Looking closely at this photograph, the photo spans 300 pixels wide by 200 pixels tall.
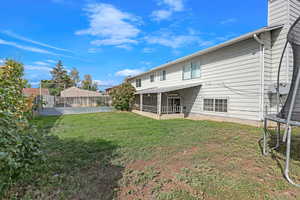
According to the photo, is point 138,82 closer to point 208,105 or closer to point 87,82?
point 208,105

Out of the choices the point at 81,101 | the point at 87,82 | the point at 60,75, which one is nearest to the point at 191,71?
the point at 81,101

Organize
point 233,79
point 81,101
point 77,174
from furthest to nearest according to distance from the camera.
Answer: point 81,101, point 233,79, point 77,174

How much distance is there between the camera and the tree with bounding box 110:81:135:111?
55.1ft

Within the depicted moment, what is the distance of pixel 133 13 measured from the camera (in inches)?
470

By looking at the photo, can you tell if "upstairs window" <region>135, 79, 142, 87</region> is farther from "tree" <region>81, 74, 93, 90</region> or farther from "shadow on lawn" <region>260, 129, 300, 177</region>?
"tree" <region>81, 74, 93, 90</region>

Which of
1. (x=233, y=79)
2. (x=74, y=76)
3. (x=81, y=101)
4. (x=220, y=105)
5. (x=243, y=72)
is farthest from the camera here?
(x=74, y=76)

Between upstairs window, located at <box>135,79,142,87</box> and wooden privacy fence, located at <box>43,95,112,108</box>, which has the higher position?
upstairs window, located at <box>135,79,142,87</box>

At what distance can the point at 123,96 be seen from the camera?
16766 mm

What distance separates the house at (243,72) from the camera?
7469 mm

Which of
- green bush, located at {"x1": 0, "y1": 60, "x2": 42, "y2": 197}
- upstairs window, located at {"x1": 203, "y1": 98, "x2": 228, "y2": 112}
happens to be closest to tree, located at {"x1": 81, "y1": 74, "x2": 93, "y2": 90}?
upstairs window, located at {"x1": 203, "y1": 98, "x2": 228, "y2": 112}

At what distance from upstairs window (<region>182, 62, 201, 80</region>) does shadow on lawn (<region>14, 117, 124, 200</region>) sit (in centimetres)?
903

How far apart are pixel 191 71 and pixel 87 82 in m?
43.6

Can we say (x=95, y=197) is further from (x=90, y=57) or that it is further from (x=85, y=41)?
(x=90, y=57)

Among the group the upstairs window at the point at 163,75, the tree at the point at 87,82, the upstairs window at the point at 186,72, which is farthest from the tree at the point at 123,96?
the tree at the point at 87,82
